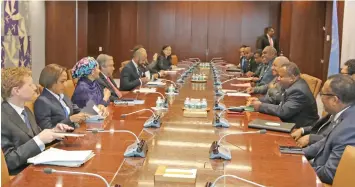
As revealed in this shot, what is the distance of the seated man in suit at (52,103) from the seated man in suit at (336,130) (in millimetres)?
1586

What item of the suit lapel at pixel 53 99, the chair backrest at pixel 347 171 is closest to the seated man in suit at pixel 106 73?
the suit lapel at pixel 53 99

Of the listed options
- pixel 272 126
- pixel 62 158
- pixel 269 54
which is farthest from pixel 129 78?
pixel 62 158

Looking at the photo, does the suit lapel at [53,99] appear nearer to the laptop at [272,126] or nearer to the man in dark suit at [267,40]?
the laptop at [272,126]

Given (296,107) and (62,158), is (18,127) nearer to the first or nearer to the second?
(62,158)

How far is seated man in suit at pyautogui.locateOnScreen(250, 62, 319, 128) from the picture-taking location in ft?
13.2

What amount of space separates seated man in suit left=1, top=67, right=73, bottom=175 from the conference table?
142 mm

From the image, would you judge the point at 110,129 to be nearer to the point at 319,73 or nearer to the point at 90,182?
the point at 90,182

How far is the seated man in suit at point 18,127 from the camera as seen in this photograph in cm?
247

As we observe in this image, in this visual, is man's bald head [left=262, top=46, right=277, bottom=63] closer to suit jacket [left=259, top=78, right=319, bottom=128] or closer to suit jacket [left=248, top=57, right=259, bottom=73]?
suit jacket [left=248, top=57, right=259, bottom=73]

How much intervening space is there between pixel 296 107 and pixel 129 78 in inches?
116

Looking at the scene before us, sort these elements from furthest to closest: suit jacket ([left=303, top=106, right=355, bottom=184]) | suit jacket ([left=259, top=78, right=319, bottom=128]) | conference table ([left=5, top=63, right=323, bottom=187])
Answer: suit jacket ([left=259, top=78, right=319, bottom=128]) → suit jacket ([left=303, top=106, right=355, bottom=184]) → conference table ([left=5, top=63, right=323, bottom=187])

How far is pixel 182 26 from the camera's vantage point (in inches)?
535

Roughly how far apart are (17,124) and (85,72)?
5.65 feet

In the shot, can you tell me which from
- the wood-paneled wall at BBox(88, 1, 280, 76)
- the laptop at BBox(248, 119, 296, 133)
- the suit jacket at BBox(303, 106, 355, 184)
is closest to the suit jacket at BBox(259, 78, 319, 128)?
the laptop at BBox(248, 119, 296, 133)
